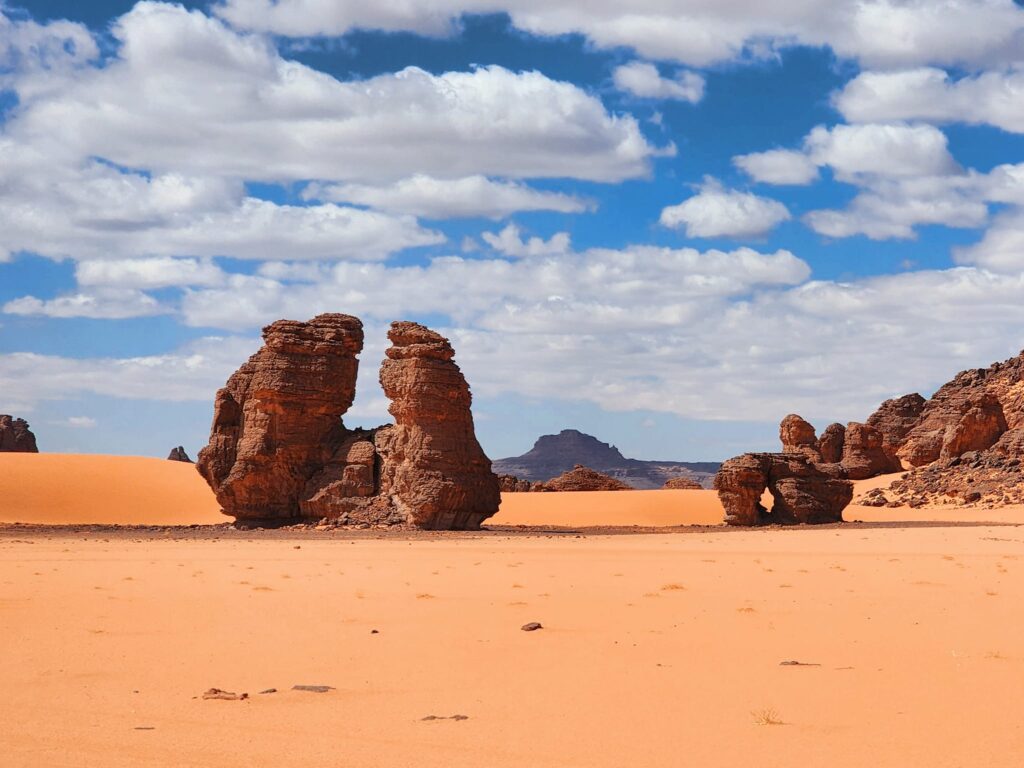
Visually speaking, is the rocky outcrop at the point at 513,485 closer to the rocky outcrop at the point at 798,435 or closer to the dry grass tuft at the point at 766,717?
the rocky outcrop at the point at 798,435

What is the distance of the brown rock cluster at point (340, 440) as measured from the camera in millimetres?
30109

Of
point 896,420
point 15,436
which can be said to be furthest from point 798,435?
point 15,436

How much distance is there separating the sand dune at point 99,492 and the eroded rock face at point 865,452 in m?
32.5

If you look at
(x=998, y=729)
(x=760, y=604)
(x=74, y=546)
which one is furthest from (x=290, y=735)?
(x=74, y=546)

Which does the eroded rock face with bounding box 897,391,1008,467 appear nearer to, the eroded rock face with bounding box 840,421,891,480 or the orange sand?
the eroded rock face with bounding box 840,421,891,480

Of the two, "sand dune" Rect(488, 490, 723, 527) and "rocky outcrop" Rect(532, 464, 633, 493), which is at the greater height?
"rocky outcrop" Rect(532, 464, 633, 493)

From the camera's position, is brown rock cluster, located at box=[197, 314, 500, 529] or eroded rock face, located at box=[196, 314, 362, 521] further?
eroded rock face, located at box=[196, 314, 362, 521]

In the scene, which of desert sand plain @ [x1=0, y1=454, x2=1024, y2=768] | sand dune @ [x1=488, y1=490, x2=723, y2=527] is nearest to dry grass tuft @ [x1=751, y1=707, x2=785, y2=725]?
desert sand plain @ [x1=0, y1=454, x2=1024, y2=768]

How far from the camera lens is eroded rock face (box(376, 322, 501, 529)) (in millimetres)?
29906

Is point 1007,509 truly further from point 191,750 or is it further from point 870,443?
point 191,750

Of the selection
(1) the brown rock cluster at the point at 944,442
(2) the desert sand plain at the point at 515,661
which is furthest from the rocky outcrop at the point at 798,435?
(2) the desert sand plain at the point at 515,661

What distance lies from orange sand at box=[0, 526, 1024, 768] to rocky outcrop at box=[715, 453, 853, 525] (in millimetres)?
19033

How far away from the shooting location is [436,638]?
31.7 ft

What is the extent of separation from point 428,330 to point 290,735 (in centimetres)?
2474
